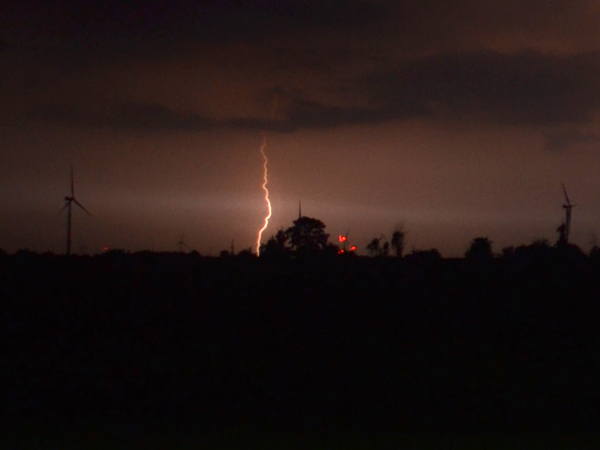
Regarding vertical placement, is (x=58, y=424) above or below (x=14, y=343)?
below

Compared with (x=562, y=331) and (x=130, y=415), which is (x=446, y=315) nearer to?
(x=562, y=331)

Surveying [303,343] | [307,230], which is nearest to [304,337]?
[303,343]

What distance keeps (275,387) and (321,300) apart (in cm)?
256

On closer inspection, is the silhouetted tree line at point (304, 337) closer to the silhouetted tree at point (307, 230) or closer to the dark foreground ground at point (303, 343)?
the dark foreground ground at point (303, 343)

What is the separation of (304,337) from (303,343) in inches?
8.7

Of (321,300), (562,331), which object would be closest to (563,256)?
(562,331)

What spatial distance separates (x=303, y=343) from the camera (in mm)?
15156

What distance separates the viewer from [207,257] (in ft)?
53.8

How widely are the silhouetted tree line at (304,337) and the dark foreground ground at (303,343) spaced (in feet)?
0.11

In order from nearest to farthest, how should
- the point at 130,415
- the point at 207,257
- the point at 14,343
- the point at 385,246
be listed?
the point at 130,415, the point at 14,343, the point at 207,257, the point at 385,246

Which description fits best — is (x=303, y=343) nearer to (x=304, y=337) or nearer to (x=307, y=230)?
(x=304, y=337)

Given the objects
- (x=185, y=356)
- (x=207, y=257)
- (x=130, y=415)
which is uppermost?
(x=207, y=257)

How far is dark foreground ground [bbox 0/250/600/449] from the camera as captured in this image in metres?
13.5

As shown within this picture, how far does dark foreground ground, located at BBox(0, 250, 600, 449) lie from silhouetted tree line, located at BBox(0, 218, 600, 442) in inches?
1.3
